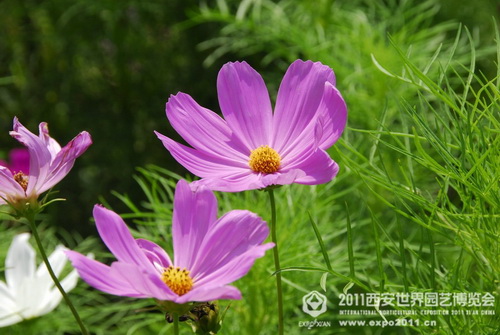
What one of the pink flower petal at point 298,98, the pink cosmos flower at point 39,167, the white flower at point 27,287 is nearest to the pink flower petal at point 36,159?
the pink cosmos flower at point 39,167

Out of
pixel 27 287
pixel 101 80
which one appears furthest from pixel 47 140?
pixel 101 80

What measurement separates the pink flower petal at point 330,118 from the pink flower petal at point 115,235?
0.09 metres

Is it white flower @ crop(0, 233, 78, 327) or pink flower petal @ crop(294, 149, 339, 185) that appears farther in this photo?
white flower @ crop(0, 233, 78, 327)

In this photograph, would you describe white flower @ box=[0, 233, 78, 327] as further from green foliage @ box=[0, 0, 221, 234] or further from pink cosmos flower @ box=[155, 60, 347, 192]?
green foliage @ box=[0, 0, 221, 234]

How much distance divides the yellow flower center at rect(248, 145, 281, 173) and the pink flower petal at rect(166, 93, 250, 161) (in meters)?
0.01

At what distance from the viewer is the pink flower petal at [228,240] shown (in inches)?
11.0

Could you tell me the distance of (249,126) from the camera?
36 centimetres

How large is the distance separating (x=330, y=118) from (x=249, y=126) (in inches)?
2.3

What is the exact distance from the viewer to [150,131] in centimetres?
144

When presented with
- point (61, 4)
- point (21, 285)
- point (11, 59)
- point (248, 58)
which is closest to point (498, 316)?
point (21, 285)

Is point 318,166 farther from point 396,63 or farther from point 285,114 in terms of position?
point 396,63

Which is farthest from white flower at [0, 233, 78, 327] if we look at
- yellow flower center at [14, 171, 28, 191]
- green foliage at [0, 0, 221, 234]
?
green foliage at [0, 0, 221, 234]

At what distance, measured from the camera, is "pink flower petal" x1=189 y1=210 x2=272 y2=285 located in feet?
0.92

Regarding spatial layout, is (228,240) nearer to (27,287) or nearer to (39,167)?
(39,167)
